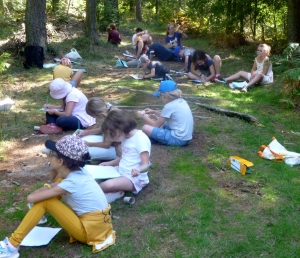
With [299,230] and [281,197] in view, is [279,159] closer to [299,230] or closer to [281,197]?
[281,197]

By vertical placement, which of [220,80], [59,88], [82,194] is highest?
[59,88]

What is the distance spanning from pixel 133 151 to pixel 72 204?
1.07 metres

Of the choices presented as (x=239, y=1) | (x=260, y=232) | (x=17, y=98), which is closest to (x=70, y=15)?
(x=239, y=1)

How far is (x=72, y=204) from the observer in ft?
11.7

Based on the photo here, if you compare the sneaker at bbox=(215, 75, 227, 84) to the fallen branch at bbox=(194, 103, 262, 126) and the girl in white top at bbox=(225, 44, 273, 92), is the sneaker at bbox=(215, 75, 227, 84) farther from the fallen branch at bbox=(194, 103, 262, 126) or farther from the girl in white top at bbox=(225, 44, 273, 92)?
the fallen branch at bbox=(194, 103, 262, 126)

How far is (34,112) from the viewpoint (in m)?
7.49

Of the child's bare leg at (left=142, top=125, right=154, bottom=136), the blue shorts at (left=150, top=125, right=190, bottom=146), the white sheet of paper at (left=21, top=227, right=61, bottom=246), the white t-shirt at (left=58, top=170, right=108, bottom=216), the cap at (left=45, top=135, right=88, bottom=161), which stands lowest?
the white sheet of paper at (left=21, top=227, right=61, bottom=246)

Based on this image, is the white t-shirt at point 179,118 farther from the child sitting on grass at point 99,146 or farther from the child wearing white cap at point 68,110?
the child wearing white cap at point 68,110

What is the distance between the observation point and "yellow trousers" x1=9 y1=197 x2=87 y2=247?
3.37 m

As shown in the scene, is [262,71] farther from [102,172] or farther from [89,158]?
[89,158]

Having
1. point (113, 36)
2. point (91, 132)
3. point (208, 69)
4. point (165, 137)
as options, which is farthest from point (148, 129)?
point (113, 36)

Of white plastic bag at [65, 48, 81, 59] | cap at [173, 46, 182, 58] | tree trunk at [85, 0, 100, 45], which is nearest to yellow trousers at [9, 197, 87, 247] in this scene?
white plastic bag at [65, 48, 81, 59]

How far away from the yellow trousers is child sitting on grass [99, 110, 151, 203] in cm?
77

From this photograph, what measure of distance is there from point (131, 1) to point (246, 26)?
1324 centimetres
